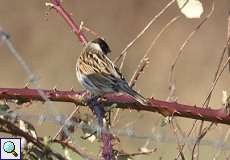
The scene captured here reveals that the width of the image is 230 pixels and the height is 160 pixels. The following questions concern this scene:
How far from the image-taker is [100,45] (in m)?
3.36

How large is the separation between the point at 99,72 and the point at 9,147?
1.01 metres

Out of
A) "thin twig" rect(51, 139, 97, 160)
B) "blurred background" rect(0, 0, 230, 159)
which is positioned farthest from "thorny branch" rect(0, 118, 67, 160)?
"blurred background" rect(0, 0, 230, 159)

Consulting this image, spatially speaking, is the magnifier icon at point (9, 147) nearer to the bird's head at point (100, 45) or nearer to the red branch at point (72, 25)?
the red branch at point (72, 25)

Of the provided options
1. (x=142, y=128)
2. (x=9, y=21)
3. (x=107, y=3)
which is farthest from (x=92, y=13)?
(x=142, y=128)

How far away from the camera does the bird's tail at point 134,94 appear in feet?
8.37

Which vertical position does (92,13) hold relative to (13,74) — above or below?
above

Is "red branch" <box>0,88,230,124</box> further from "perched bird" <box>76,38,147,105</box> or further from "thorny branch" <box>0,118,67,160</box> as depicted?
"perched bird" <box>76,38,147,105</box>

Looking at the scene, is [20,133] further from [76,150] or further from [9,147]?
[9,147]

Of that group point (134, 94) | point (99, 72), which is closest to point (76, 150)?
point (134, 94)

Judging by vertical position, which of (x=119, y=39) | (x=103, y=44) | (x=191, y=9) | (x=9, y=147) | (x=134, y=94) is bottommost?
(x=9, y=147)

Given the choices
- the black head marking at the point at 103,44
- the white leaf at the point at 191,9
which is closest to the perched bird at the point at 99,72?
the black head marking at the point at 103,44

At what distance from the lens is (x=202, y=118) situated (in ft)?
8.25

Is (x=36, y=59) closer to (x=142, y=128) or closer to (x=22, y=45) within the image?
(x=22, y=45)

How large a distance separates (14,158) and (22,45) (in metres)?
7.20
